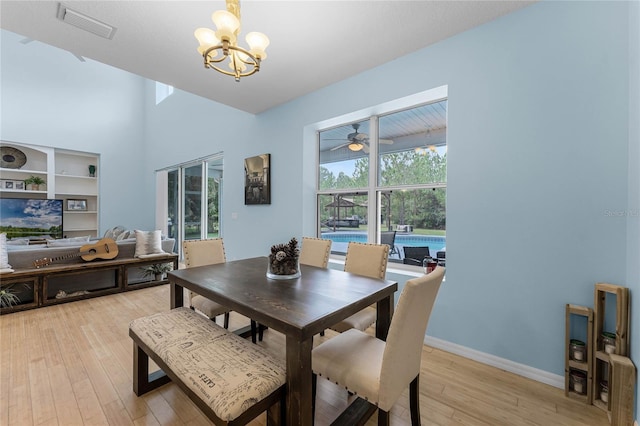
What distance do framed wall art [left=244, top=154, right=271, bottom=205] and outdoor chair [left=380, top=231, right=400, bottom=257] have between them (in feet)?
5.93

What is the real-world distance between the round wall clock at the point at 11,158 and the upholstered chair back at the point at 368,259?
24.7 ft

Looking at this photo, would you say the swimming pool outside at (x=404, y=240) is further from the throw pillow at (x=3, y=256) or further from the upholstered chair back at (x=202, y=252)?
the throw pillow at (x=3, y=256)

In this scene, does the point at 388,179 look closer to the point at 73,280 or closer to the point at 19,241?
the point at 73,280

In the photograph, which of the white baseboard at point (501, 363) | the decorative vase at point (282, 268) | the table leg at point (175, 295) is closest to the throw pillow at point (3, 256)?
the table leg at point (175, 295)

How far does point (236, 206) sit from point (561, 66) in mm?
4263

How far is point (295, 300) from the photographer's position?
1.43 m

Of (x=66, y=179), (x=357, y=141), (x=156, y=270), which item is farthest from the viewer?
(x=66, y=179)

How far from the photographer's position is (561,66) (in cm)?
183

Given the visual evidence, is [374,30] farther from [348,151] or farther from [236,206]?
[236,206]

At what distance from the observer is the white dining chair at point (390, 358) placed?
3.63 feet

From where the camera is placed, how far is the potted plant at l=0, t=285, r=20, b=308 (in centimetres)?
299

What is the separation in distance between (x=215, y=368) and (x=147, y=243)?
374 cm

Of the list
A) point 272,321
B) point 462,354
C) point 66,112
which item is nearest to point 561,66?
point 462,354

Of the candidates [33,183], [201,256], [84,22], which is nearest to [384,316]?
[201,256]
